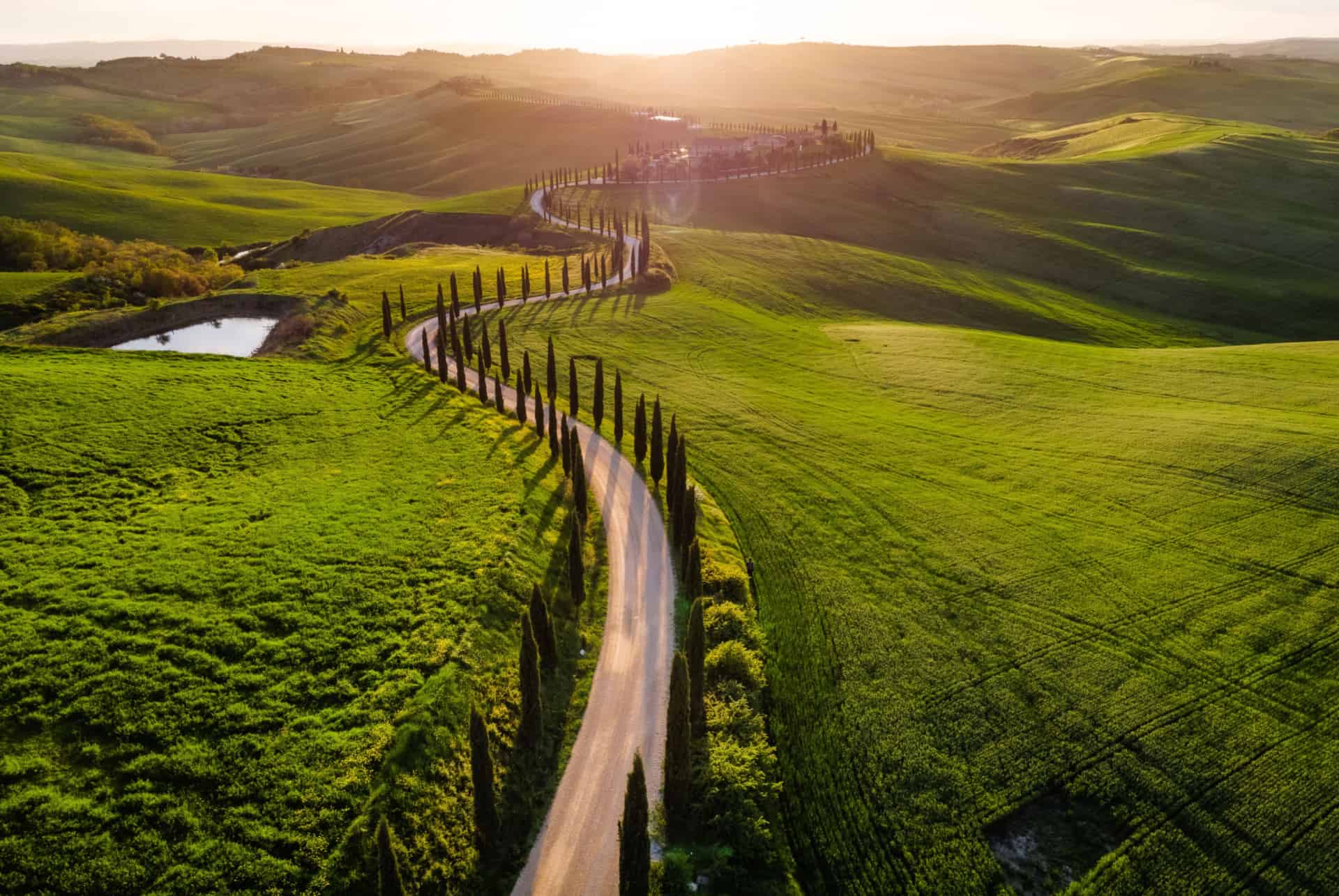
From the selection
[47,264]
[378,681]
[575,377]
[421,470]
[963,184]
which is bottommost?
[378,681]

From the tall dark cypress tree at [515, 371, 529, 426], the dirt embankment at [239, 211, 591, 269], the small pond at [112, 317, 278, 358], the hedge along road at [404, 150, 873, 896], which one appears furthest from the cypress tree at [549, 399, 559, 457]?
the dirt embankment at [239, 211, 591, 269]

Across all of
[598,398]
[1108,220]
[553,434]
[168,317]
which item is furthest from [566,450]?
[1108,220]

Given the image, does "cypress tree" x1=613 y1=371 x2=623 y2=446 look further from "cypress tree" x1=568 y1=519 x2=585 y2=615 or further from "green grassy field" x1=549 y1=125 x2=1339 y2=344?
"green grassy field" x1=549 y1=125 x2=1339 y2=344

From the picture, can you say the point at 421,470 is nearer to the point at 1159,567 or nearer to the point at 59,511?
the point at 59,511

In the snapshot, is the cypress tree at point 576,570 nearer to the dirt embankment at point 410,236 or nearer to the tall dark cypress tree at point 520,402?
the tall dark cypress tree at point 520,402

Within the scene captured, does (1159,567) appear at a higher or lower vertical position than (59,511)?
lower

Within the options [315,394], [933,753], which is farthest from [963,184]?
[933,753]
